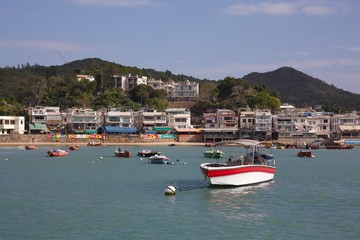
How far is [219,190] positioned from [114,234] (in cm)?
1347

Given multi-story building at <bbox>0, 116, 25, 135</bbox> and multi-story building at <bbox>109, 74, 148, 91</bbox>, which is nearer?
multi-story building at <bbox>0, 116, 25, 135</bbox>

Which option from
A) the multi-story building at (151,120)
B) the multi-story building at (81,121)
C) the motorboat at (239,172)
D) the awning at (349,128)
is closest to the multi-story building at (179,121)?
the multi-story building at (151,120)

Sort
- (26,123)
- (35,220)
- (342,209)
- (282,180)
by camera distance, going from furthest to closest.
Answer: (26,123) < (282,180) < (342,209) < (35,220)

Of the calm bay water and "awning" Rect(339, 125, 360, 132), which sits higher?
"awning" Rect(339, 125, 360, 132)

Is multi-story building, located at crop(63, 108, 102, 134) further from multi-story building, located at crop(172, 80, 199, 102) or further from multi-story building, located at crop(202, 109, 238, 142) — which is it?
multi-story building, located at crop(172, 80, 199, 102)

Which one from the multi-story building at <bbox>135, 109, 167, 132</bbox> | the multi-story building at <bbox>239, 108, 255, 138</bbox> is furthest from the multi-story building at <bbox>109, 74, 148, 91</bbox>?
the multi-story building at <bbox>239, 108, 255, 138</bbox>

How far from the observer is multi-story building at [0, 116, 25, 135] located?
10388 centimetres

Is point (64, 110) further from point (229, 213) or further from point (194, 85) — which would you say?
point (229, 213)

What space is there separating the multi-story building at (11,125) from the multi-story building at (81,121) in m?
9.12

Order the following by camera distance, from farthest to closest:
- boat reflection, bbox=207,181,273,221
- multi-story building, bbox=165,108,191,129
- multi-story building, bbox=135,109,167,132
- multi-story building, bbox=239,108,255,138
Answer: multi-story building, bbox=165,108,191,129, multi-story building, bbox=135,109,167,132, multi-story building, bbox=239,108,255,138, boat reflection, bbox=207,181,273,221

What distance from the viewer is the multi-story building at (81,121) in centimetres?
10831

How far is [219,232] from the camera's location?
79.4ft

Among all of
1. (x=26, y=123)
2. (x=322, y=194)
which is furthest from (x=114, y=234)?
(x=26, y=123)

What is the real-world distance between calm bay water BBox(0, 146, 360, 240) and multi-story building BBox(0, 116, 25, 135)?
2318 inches
